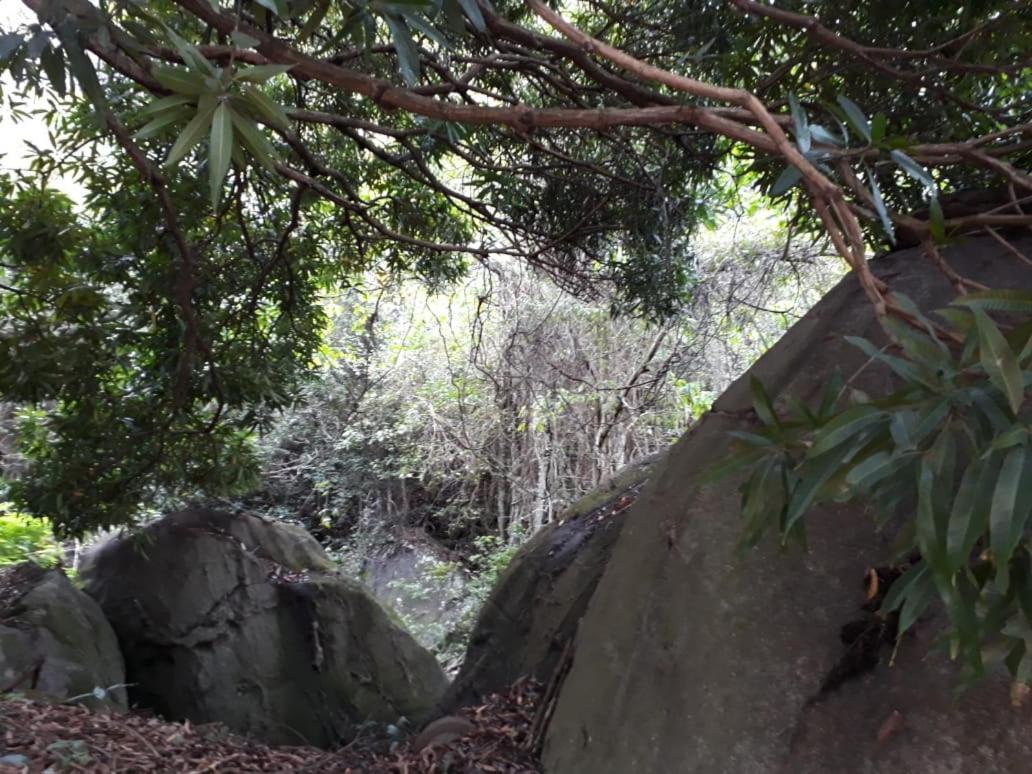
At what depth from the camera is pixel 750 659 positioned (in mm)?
2436

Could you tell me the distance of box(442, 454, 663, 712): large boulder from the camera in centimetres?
379

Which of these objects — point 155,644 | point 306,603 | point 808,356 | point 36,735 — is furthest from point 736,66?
point 155,644

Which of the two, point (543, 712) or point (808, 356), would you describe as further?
point (808, 356)

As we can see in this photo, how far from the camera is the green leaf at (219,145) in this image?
63.1 inches

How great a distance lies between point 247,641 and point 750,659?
457 centimetres

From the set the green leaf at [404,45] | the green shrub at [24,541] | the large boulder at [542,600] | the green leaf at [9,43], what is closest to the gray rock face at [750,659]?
the large boulder at [542,600]

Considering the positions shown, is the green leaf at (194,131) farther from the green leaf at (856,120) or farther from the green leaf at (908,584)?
the green leaf at (908,584)

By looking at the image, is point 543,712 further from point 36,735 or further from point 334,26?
point 334,26

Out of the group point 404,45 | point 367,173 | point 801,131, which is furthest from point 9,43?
point 367,173

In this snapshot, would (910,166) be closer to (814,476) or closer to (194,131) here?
(814,476)

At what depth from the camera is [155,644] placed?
5.92 metres

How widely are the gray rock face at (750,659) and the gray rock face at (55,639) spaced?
2.72 metres

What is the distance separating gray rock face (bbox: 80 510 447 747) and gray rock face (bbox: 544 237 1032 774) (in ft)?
11.7

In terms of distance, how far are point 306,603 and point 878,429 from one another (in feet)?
18.0
